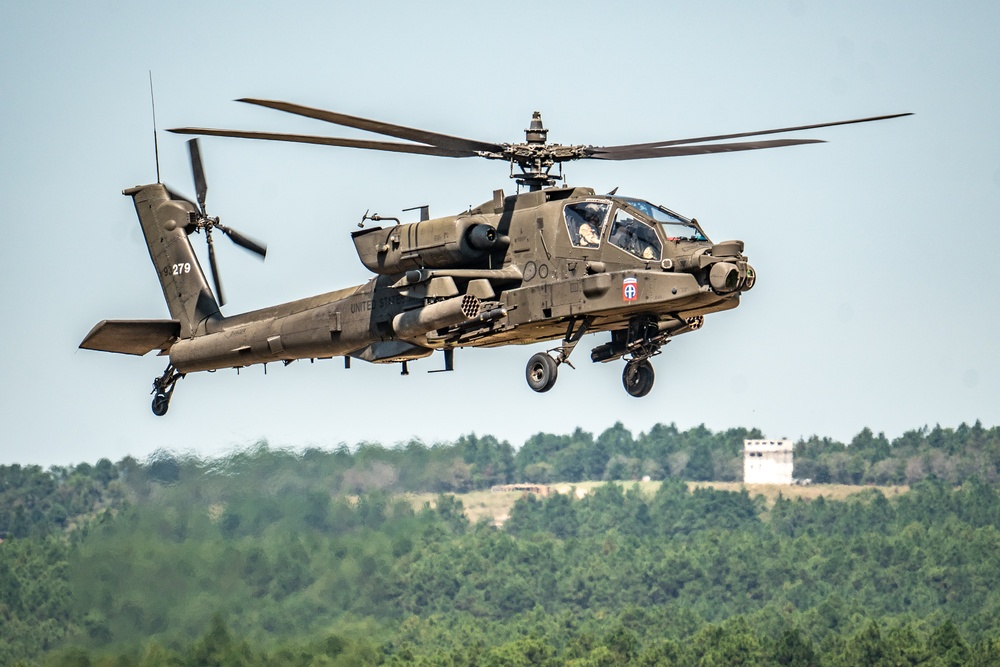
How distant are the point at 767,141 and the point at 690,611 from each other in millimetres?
82612

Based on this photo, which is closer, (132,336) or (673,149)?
(673,149)

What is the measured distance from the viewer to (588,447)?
464 ft

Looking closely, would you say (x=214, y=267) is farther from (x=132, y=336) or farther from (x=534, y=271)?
(x=534, y=271)

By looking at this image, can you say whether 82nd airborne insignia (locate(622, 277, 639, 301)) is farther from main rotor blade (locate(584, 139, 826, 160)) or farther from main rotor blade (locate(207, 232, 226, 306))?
main rotor blade (locate(207, 232, 226, 306))

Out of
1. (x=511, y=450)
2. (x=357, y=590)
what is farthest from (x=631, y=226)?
(x=511, y=450)

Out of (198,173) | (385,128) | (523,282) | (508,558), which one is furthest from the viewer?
(508,558)

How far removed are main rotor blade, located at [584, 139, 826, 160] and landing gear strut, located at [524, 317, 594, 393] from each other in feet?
8.28

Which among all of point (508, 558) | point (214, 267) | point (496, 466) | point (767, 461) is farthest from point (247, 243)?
point (767, 461)

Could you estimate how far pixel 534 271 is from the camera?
973 inches

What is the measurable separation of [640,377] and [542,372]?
5.08 ft

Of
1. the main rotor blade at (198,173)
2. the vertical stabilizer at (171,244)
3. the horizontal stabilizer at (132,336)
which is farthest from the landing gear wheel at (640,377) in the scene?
the main rotor blade at (198,173)

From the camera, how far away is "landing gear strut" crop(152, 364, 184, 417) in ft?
98.8

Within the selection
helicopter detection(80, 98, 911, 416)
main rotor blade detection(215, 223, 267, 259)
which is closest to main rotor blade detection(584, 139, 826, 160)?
helicopter detection(80, 98, 911, 416)

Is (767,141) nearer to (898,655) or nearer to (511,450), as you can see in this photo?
(898,655)
